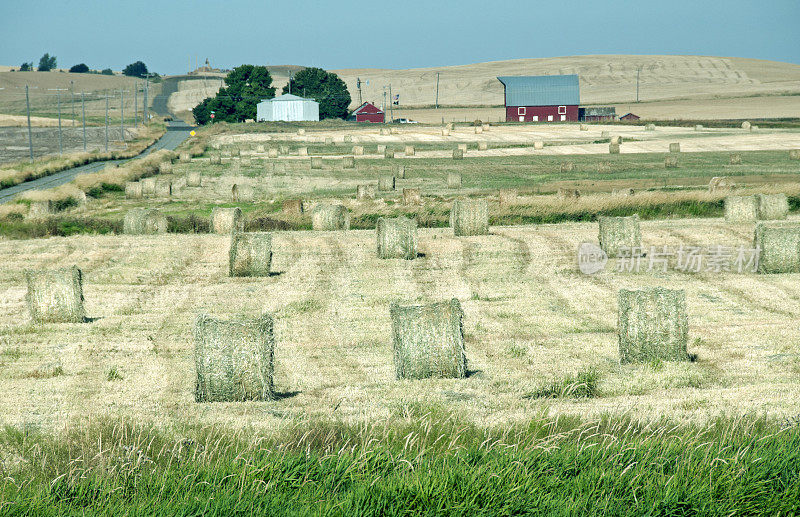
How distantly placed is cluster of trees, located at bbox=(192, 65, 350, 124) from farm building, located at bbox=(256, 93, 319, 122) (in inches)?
125

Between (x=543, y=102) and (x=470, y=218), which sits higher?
(x=543, y=102)

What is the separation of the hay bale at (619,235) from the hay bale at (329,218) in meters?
8.89

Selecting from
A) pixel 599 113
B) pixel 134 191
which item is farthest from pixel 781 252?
pixel 599 113

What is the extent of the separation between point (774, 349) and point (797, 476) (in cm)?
601

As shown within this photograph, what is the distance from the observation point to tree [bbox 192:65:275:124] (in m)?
138

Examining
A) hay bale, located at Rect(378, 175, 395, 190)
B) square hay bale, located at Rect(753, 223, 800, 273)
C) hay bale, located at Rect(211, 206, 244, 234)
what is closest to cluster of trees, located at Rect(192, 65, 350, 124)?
hay bale, located at Rect(378, 175, 395, 190)

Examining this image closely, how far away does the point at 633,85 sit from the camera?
559 ft

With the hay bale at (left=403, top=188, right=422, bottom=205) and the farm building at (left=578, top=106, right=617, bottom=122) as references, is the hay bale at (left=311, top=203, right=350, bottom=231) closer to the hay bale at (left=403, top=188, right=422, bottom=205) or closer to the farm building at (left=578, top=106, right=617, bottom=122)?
the hay bale at (left=403, top=188, right=422, bottom=205)

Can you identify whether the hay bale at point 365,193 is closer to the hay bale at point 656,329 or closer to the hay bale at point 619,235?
the hay bale at point 619,235

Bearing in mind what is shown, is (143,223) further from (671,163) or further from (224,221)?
(671,163)

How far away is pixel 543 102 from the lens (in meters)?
128

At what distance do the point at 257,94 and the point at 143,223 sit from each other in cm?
11784

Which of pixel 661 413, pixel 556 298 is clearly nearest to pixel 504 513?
pixel 661 413

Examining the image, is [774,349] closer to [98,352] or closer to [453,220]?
[98,352]
